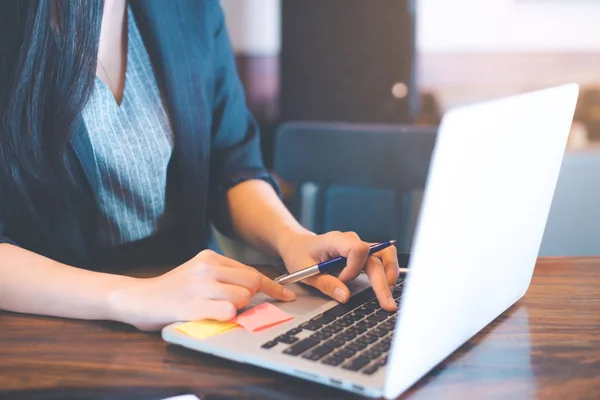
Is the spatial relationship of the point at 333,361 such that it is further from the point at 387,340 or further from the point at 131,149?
the point at 131,149

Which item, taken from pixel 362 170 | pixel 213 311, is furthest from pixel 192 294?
pixel 362 170

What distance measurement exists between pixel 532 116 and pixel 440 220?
192 millimetres

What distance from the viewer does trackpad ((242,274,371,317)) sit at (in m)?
0.78

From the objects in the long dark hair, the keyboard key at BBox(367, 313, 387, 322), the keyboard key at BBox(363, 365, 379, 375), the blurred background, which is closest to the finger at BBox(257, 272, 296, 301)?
the keyboard key at BBox(367, 313, 387, 322)

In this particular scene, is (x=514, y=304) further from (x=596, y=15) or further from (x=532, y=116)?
(x=596, y=15)

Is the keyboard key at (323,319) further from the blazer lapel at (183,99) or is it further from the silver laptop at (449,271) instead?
the blazer lapel at (183,99)

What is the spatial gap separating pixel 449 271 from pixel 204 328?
27 cm

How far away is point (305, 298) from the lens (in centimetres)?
82

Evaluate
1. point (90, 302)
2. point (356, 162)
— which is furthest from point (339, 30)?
point (90, 302)

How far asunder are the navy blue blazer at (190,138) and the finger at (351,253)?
40 centimetres

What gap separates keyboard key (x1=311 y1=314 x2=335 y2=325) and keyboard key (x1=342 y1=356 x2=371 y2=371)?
0.10 meters

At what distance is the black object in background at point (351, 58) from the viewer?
299 cm

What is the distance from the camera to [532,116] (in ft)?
2.17

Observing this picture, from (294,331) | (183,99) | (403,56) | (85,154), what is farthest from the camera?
(403,56)
